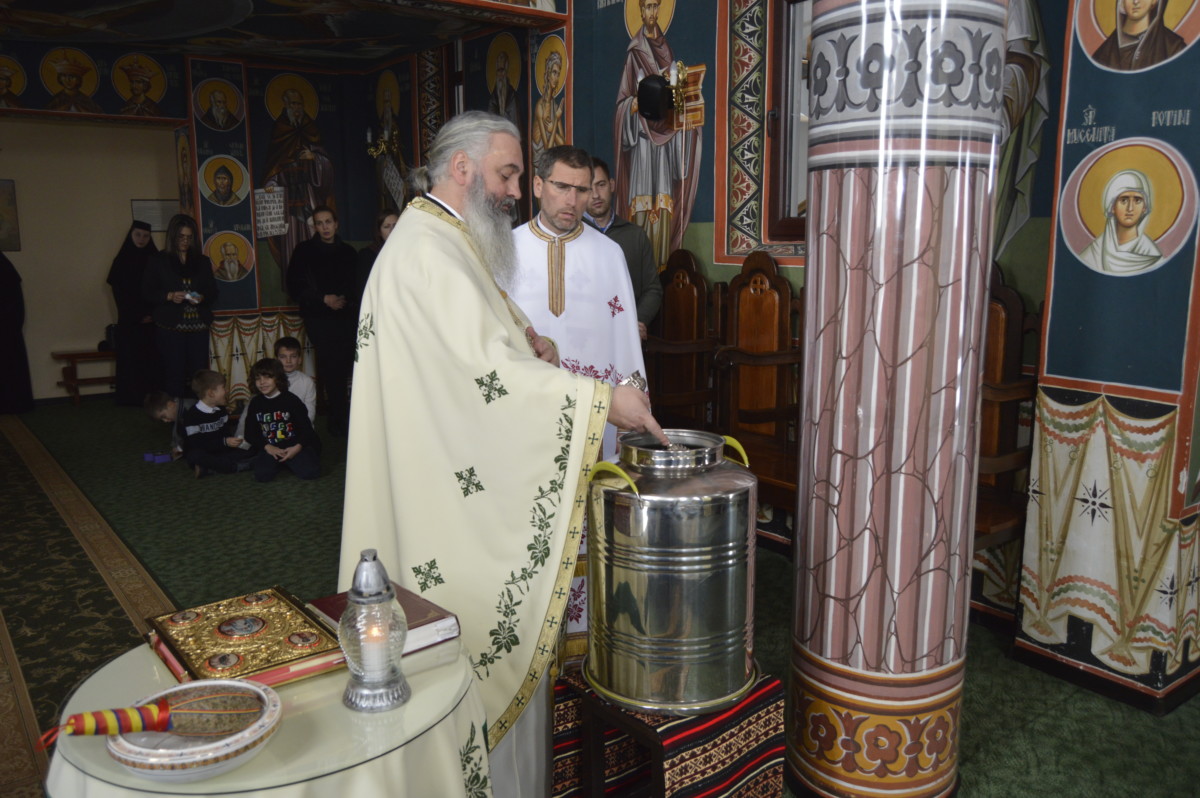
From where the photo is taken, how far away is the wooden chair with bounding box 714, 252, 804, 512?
429 centimetres

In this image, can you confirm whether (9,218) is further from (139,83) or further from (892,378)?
(892,378)

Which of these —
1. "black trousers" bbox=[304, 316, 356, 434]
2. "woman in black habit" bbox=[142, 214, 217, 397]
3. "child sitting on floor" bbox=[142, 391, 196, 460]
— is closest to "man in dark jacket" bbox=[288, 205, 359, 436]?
"black trousers" bbox=[304, 316, 356, 434]

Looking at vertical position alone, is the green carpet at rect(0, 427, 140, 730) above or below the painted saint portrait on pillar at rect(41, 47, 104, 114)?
below

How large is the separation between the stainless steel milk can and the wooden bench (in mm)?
8414

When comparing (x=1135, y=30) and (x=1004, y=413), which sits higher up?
(x=1135, y=30)

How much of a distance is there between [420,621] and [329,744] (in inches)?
12.3

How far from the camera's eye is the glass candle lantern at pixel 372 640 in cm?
149

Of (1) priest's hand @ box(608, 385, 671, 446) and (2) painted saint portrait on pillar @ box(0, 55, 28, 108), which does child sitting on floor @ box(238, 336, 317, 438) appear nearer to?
(2) painted saint portrait on pillar @ box(0, 55, 28, 108)

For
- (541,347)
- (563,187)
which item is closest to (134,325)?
(563,187)

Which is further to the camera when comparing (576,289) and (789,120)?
(789,120)

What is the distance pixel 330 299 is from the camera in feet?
23.4

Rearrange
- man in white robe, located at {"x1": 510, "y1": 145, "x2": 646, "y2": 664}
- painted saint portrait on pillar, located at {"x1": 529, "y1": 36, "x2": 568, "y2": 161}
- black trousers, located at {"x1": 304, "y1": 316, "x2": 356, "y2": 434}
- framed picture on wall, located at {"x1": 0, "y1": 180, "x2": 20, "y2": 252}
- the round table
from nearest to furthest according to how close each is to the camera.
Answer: the round table < man in white robe, located at {"x1": 510, "y1": 145, "x2": 646, "y2": 664} < painted saint portrait on pillar, located at {"x1": 529, "y1": 36, "x2": 568, "y2": 161} < black trousers, located at {"x1": 304, "y1": 316, "x2": 356, "y2": 434} < framed picture on wall, located at {"x1": 0, "y1": 180, "x2": 20, "y2": 252}

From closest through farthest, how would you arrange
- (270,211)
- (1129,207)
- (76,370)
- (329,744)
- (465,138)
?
(329,744), (465,138), (1129,207), (270,211), (76,370)

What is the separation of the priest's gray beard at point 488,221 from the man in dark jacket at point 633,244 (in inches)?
87.7
